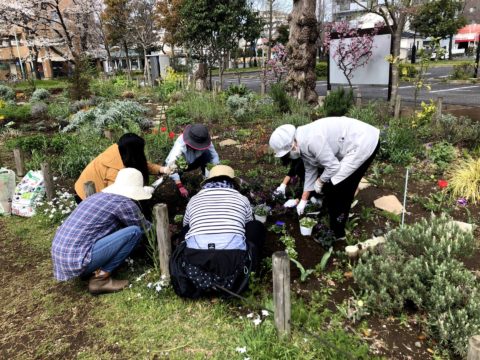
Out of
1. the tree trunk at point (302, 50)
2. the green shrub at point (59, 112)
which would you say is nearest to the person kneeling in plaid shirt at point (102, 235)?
the tree trunk at point (302, 50)

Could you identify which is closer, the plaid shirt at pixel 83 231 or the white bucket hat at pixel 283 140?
the plaid shirt at pixel 83 231

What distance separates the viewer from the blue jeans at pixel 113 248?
2918 millimetres

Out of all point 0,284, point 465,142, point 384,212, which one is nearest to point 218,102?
point 465,142

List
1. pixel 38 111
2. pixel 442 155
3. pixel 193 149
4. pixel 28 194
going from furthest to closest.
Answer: pixel 38 111, pixel 442 155, pixel 28 194, pixel 193 149

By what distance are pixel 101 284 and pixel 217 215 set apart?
113cm

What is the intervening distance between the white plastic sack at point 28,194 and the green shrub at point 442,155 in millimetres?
5155

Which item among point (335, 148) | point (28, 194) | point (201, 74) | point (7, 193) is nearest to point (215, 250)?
point (335, 148)

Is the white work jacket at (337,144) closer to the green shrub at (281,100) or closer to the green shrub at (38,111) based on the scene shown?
the green shrub at (281,100)

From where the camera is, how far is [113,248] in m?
2.96

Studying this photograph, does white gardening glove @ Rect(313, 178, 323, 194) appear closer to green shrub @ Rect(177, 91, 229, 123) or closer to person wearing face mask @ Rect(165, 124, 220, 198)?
person wearing face mask @ Rect(165, 124, 220, 198)

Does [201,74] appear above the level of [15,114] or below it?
above

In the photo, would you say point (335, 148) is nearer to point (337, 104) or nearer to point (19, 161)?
point (337, 104)

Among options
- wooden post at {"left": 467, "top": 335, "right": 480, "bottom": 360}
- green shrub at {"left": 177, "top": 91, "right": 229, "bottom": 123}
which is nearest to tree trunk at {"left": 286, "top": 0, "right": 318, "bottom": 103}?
green shrub at {"left": 177, "top": 91, "right": 229, "bottom": 123}

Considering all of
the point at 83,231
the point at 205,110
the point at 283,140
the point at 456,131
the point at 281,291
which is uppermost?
the point at 283,140
